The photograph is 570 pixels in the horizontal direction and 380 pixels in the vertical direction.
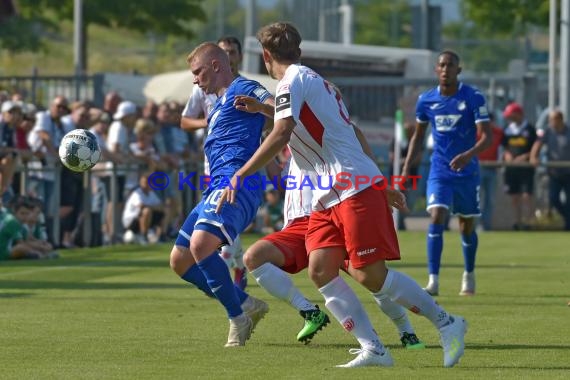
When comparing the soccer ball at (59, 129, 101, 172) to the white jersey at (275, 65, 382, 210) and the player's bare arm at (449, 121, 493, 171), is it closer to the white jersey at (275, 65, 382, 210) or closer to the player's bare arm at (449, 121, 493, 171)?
the player's bare arm at (449, 121, 493, 171)

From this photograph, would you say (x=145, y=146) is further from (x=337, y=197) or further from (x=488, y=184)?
(x=337, y=197)

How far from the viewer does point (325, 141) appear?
8820 millimetres

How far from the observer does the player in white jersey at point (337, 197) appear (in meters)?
8.74

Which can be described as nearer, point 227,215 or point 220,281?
point 227,215

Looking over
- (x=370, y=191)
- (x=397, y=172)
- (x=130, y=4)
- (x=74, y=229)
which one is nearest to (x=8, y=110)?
(x=74, y=229)

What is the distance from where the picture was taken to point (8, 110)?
1934 cm

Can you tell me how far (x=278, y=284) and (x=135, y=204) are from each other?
1273 cm

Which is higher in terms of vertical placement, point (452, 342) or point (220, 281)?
point (220, 281)

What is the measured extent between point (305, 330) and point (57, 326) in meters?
2.15

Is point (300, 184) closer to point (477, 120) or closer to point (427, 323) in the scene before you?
point (427, 323)

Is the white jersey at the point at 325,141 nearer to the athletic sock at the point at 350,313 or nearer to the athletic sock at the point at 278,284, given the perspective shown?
the athletic sock at the point at 350,313

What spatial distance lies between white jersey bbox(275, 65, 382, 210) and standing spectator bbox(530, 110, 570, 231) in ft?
63.0

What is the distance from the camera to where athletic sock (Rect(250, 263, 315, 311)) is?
10.3m

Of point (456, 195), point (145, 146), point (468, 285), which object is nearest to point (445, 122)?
point (456, 195)
